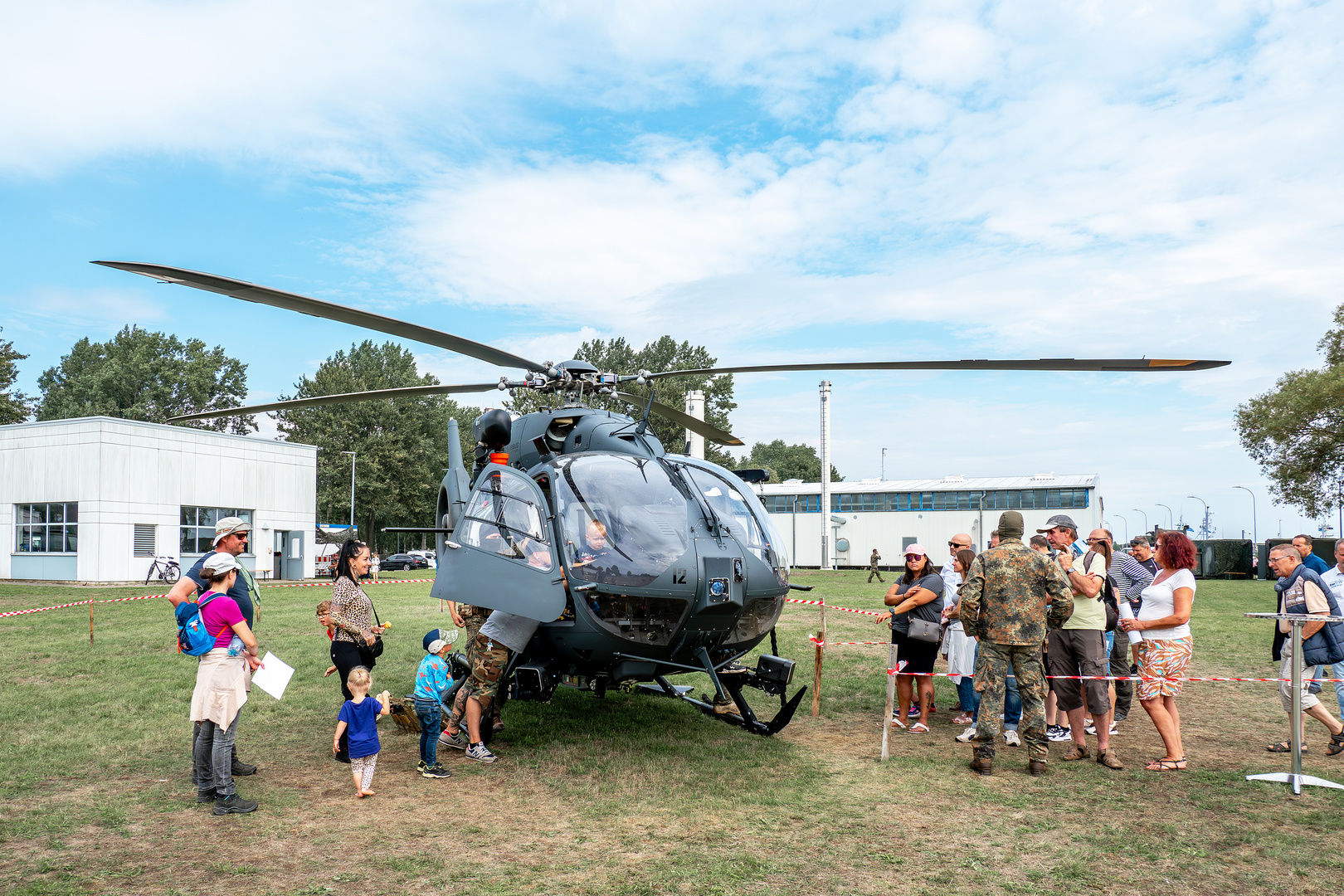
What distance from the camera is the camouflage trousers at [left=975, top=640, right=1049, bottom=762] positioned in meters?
6.43

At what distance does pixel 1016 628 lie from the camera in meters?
6.41

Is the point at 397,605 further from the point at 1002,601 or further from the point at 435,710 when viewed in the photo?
the point at 1002,601

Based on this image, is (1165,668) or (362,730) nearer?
(362,730)

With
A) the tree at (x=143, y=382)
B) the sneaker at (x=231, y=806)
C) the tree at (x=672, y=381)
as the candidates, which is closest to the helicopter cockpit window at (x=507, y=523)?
the sneaker at (x=231, y=806)

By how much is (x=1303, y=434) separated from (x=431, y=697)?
33215 millimetres

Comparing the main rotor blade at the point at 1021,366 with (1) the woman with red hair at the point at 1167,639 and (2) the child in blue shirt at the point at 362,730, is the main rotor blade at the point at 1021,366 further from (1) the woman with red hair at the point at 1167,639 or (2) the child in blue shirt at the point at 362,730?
(2) the child in blue shirt at the point at 362,730

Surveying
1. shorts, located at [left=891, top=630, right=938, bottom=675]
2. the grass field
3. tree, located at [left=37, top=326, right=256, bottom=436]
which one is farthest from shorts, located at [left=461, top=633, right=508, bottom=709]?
tree, located at [left=37, top=326, right=256, bottom=436]

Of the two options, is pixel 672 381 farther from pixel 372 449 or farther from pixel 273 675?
pixel 273 675

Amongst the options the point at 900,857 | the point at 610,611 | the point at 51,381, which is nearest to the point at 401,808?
the point at 610,611

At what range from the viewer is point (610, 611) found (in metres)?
5.98

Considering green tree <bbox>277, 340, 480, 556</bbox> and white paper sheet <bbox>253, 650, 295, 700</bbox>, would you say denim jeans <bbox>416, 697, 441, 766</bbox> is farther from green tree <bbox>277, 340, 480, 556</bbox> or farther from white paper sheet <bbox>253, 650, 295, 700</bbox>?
green tree <bbox>277, 340, 480, 556</bbox>

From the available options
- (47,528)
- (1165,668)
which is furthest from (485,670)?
(47,528)

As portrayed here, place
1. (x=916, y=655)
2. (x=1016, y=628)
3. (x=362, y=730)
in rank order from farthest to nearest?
(x=916, y=655) < (x=1016, y=628) < (x=362, y=730)

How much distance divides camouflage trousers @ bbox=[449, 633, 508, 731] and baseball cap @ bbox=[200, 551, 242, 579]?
1.88 m
